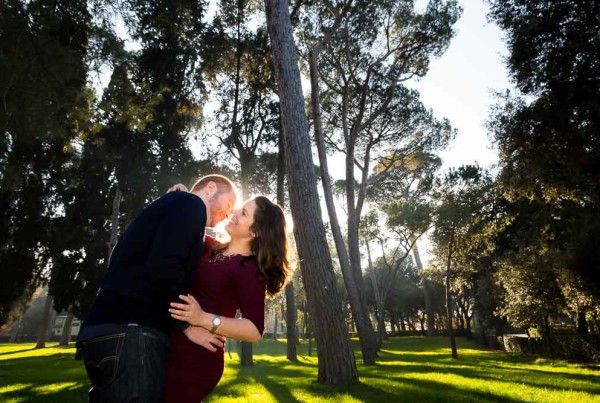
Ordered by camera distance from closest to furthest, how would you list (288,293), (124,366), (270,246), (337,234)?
(124,366) < (270,246) < (337,234) < (288,293)

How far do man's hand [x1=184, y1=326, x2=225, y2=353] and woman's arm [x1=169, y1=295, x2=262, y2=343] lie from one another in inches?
1.2

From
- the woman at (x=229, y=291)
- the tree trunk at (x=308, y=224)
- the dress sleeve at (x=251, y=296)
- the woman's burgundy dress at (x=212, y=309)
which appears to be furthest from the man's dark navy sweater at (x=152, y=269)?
the tree trunk at (x=308, y=224)

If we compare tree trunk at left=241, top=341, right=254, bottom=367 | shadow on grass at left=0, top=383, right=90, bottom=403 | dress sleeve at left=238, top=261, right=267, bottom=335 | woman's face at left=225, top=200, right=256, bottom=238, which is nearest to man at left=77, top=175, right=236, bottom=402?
dress sleeve at left=238, top=261, right=267, bottom=335

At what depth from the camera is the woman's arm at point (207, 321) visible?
6.68ft

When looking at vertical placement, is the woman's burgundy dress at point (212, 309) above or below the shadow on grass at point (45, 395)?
above

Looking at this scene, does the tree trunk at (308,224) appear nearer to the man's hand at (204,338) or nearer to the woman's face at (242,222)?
the woman's face at (242,222)

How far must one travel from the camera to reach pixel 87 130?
7488 millimetres

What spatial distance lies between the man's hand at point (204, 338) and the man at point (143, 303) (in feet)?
0.05

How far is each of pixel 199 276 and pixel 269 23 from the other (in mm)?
8332

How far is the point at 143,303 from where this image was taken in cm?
200

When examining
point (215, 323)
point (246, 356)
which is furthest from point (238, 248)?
point (246, 356)

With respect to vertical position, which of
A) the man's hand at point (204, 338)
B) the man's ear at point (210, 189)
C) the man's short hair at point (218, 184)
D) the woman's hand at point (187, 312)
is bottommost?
the man's hand at point (204, 338)

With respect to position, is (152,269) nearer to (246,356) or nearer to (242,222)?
(242,222)

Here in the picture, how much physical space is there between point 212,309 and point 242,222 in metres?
0.67
